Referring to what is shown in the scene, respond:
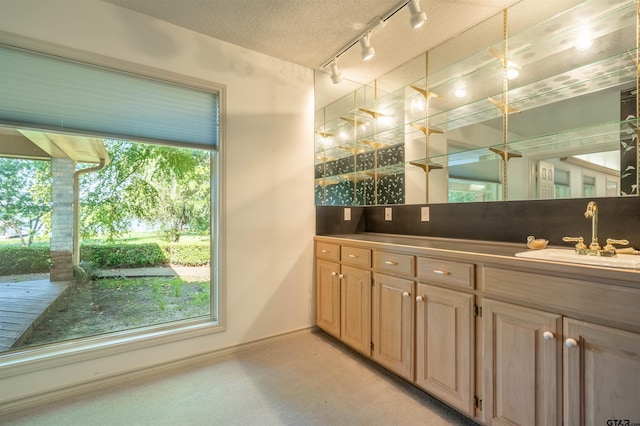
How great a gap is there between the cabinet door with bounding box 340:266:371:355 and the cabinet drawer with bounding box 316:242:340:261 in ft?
0.51

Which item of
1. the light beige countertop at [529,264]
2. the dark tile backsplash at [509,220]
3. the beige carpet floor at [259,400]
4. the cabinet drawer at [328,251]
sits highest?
the dark tile backsplash at [509,220]

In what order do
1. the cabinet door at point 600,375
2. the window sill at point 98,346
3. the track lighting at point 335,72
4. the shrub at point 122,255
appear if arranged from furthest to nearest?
the track lighting at point 335,72 < the shrub at point 122,255 < the window sill at point 98,346 < the cabinet door at point 600,375

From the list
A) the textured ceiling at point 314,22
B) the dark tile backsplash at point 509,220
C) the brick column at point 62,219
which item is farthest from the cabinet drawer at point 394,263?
the brick column at point 62,219

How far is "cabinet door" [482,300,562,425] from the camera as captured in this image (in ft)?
3.84

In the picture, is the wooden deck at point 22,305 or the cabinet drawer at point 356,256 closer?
the wooden deck at point 22,305

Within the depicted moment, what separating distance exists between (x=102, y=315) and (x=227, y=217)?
3.66ft

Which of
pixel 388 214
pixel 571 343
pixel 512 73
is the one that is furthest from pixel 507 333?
pixel 512 73

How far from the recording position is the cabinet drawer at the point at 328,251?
245 centimetres

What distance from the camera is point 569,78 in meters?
1.70

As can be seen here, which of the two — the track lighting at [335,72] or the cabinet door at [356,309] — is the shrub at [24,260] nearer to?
the cabinet door at [356,309]

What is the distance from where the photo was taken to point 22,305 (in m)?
1.77

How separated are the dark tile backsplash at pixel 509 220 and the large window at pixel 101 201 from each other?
125 centimetres

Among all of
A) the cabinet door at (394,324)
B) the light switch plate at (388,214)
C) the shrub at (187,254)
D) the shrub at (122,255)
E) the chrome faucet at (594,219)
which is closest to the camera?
the chrome faucet at (594,219)

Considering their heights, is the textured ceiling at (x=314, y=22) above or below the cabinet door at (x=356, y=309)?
above
